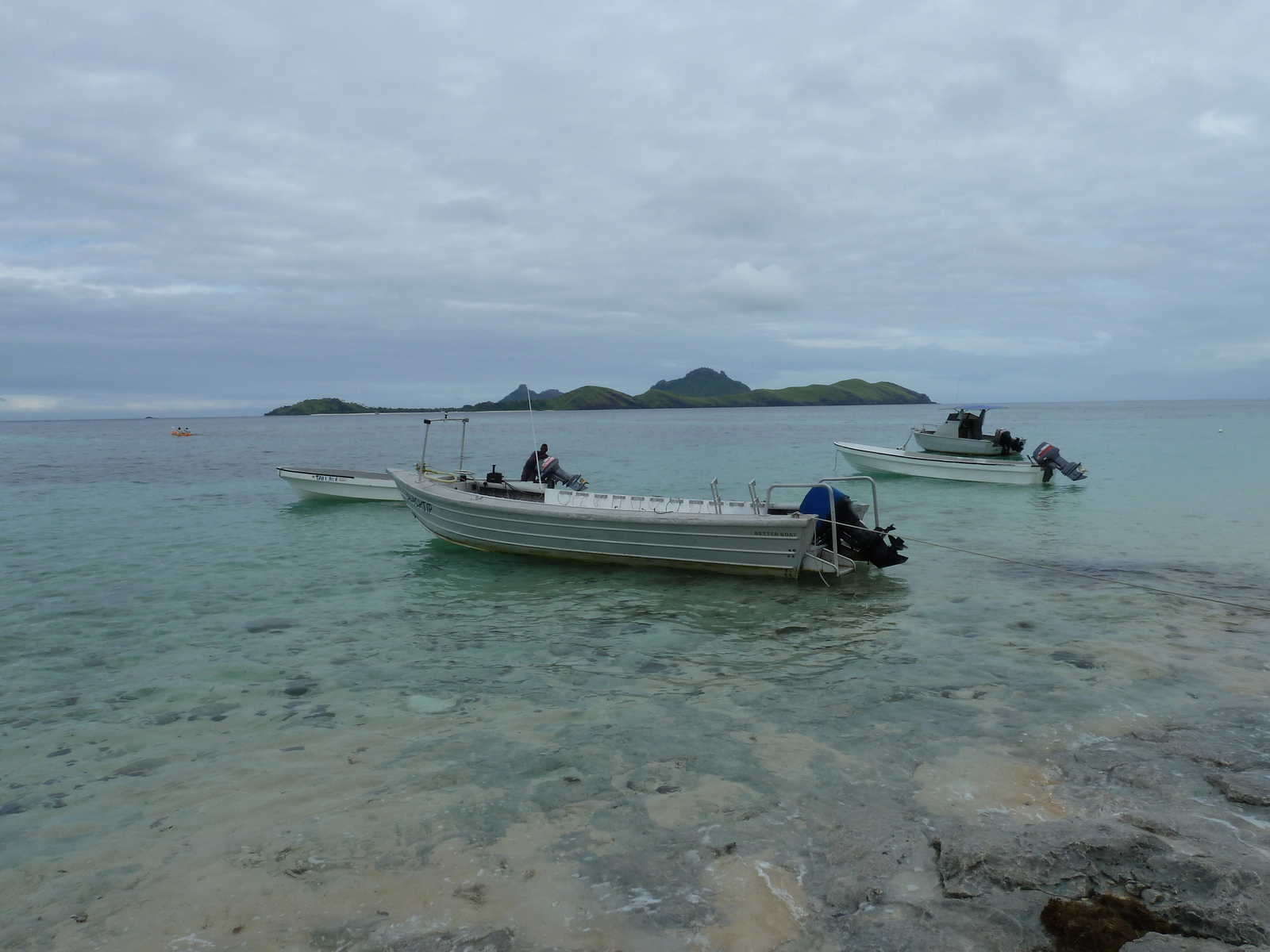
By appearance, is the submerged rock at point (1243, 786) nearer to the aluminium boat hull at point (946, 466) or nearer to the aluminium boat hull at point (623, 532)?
the aluminium boat hull at point (623, 532)

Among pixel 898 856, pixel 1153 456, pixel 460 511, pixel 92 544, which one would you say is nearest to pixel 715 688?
pixel 898 856

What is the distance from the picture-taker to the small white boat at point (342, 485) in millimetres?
26328

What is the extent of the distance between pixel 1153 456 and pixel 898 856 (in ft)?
169

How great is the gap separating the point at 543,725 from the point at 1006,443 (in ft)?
99.1

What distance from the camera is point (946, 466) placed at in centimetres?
3166

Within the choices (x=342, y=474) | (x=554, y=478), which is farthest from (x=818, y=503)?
(x=342, y=474)

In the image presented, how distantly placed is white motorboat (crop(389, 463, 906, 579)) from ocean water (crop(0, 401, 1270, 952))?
1.60ft

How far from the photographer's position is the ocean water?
4602 mm

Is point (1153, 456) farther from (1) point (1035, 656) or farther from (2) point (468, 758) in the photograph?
(2) point (468, 758)

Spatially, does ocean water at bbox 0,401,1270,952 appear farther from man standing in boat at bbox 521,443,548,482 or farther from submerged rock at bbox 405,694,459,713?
man standing in boat at bbox 521,443,548,482

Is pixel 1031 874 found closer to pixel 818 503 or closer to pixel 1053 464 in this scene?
pixel 818 503

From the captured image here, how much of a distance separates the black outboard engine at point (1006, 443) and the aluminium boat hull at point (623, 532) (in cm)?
2185

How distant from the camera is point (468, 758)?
259 inches

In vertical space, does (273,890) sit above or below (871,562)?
below
